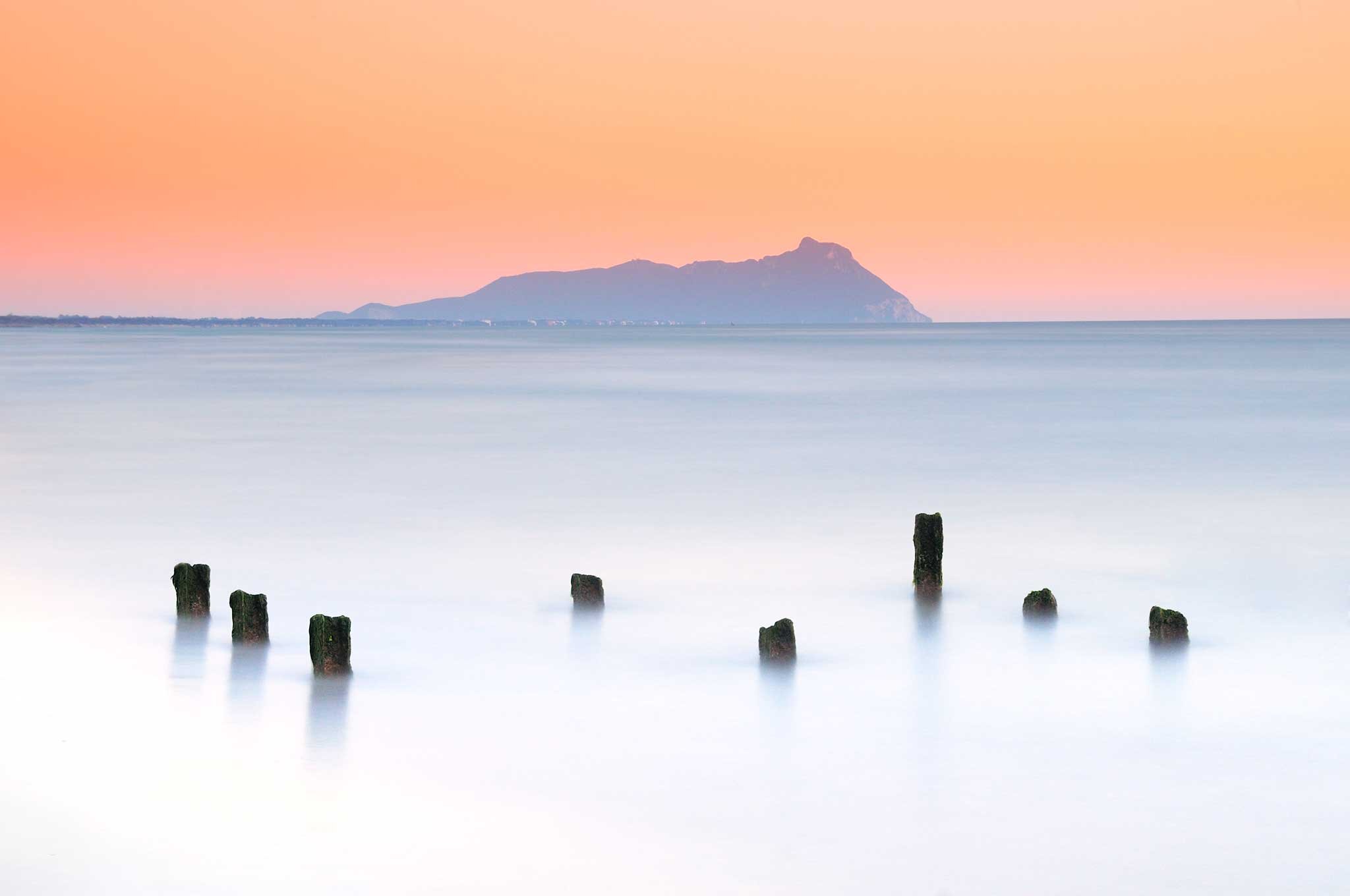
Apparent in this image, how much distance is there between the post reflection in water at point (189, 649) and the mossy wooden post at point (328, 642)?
0.86 meters

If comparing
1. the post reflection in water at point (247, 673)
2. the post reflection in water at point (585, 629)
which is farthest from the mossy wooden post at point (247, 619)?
the post reflection in water at point (585, 629)

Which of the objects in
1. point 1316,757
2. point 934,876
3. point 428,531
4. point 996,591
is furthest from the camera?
point 428,531

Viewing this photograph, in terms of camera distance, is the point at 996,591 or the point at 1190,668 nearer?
the point at 1190,668

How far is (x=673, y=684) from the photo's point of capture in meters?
10.3

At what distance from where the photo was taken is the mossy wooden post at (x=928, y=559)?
1305 centimetres

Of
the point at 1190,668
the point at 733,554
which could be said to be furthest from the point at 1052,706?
the point at 733,554

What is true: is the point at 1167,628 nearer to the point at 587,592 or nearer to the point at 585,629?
the point at 585,629

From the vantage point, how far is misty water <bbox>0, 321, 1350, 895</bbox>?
23.8 feet

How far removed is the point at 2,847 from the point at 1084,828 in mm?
5410

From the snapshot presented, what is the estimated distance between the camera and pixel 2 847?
7160 mm

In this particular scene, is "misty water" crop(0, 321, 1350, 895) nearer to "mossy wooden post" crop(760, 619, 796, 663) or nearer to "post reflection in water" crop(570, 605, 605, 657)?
"post reflection in water" crop(570, 605, 605, 657)

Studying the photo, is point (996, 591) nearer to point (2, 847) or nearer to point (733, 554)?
point (733, 554)

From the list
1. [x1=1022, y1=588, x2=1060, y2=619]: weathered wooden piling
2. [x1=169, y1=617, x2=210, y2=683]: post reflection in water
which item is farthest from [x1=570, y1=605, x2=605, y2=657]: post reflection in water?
[x1=1022, y1=588, x2=1060, y2=619]: weathered wooden piling

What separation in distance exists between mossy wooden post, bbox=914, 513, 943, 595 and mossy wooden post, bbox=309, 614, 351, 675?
532 cm
